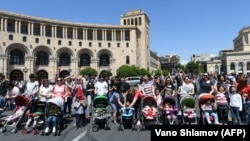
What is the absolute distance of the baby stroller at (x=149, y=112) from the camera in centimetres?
934

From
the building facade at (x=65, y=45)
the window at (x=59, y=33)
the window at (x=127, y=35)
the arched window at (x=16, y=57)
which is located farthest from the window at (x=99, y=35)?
the arched window at (x=16, y=57)

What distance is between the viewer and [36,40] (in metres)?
60.2

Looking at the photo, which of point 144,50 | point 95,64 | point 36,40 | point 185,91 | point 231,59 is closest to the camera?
point 185,91

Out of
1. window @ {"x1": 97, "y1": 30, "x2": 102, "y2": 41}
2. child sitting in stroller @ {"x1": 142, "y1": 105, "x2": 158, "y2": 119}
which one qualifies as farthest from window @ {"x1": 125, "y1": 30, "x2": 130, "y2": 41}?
child sitting in stroller @ {"x1": 142, "y1": 105, "x2": 158, "y2": 119}

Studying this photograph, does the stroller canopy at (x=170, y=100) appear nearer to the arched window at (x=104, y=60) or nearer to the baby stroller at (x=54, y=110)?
the baby stroller at (x=54, y=110)

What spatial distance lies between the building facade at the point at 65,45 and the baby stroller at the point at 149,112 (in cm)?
4902

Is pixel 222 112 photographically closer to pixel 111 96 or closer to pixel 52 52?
pixel 111 96

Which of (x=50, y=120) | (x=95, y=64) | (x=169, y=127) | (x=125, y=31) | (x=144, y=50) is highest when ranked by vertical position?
(x=125, y=31)

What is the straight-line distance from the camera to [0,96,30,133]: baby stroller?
379 inches

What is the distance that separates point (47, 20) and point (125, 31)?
919 inches

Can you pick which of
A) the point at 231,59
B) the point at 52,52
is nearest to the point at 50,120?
the point at 52,52

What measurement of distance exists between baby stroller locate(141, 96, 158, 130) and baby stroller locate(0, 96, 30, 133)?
454 centimetres

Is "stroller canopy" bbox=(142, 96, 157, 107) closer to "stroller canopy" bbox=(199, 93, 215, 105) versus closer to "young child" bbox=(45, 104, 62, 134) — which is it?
"stroller canopy" bbox=(199, 93, 215, 105)

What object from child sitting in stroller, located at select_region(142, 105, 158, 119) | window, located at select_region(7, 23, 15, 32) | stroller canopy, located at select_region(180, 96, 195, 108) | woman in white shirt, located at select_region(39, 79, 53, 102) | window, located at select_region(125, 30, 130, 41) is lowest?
child sitting in stroller, located at select_region(142, 105, 158, 119)
